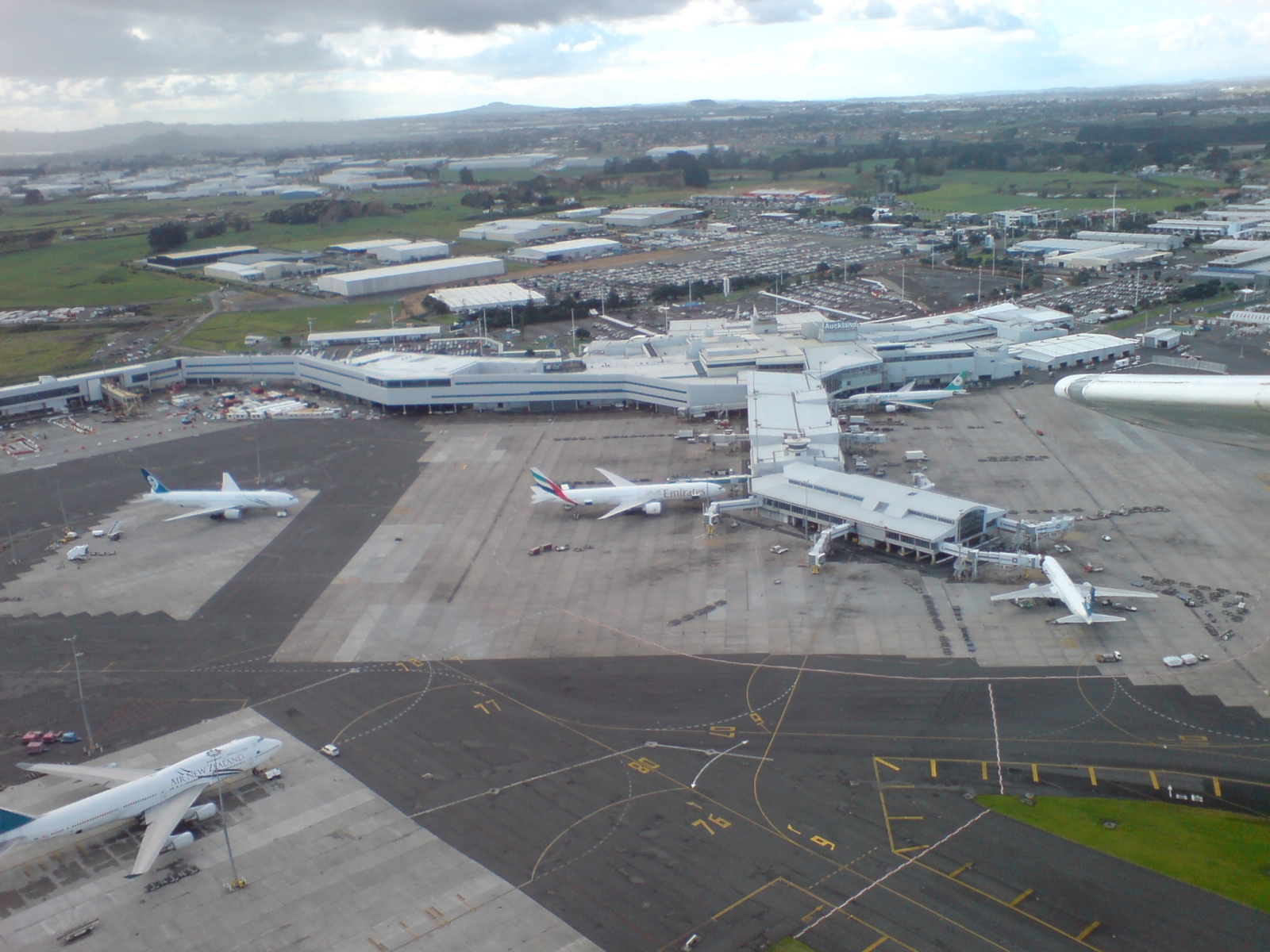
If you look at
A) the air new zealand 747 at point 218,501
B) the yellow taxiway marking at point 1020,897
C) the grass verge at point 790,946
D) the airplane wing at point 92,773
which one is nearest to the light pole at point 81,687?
the airplane wing at point 92,773

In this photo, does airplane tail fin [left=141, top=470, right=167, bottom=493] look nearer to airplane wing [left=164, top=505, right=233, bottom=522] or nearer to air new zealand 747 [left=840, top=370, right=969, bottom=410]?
airplane wing [left=164, top=505, right=233, bottom=522]

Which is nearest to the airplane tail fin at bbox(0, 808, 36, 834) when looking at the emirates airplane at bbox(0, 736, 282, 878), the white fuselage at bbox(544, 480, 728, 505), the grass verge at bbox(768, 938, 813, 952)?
the emirates airplane at bbox(0, 736, 282, 878)

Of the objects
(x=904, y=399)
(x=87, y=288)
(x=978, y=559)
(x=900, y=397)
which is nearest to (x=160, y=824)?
(x=978, y=559)

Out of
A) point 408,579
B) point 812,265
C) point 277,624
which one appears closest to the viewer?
point 277,624

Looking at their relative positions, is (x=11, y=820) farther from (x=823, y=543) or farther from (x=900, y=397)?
(x=900, y=397)

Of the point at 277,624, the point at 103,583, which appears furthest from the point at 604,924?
the point at 103,583

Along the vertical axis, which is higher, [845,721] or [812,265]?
[812,265]

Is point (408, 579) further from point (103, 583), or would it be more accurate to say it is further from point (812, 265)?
point (812, 265)
